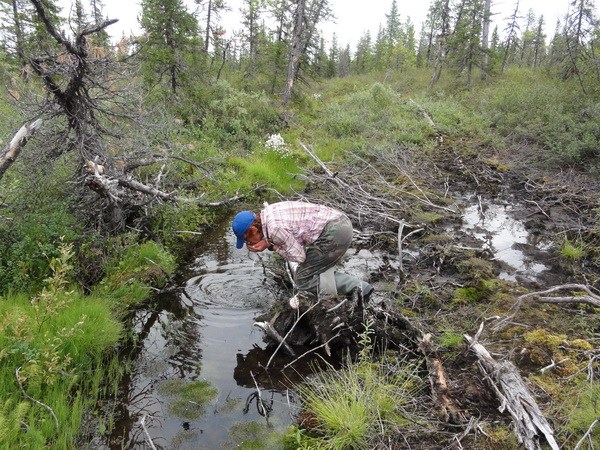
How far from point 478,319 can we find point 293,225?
2.44 meters

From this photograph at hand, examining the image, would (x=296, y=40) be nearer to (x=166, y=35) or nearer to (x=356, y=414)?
(x=166, y=35)

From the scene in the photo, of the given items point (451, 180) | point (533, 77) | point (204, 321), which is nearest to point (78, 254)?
point (204, 321)

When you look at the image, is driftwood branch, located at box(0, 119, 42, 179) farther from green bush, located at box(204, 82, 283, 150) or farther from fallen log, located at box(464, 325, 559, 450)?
green bush, located at box(204, 82, 283, 150)

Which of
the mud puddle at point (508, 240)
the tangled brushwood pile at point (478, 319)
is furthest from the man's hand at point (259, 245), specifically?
the mud puddle at point (508, 240)

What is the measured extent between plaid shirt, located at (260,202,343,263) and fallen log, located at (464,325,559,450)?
6.90ft

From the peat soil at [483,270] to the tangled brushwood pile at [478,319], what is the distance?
0.02 m

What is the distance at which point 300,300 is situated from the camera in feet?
15.3

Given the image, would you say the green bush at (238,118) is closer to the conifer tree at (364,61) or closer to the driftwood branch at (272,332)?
the driftwood branch at (272,332)

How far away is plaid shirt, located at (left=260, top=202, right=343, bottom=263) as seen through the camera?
475 cm

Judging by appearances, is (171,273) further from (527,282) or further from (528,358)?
(527,282)

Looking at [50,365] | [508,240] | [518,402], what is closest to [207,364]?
[50,365]

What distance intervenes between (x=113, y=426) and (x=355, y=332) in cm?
252

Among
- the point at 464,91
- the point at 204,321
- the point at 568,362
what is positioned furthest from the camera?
the point at 464,91

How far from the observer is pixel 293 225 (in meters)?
4.93
